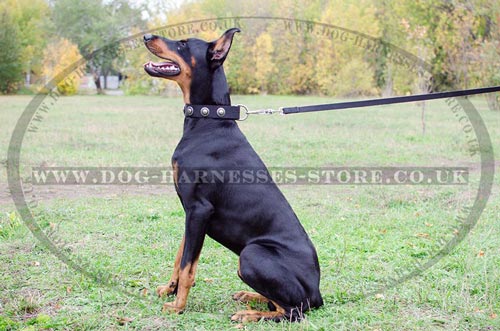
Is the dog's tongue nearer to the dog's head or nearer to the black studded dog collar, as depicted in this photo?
the dog's head

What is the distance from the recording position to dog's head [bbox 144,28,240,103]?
3588 millimetres

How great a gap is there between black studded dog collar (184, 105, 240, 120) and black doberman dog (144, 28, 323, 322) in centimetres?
2

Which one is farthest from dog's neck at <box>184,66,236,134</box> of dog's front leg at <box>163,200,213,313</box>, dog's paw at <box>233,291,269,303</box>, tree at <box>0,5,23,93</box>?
tree at <box>0,5,23,93</box>

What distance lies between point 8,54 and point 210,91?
105ft

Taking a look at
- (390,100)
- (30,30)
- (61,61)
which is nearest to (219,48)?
(390,100)

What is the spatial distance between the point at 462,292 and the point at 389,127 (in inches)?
506

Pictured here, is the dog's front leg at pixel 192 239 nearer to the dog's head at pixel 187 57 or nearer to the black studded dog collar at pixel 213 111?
the black studded dog collar at pixel 213 111

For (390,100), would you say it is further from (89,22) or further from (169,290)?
(89,22)

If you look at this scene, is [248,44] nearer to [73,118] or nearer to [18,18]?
[18,18]

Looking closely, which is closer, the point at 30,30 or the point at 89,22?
the point at 30,30

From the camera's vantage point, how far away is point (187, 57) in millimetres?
3621

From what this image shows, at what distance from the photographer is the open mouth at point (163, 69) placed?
357 centimetres

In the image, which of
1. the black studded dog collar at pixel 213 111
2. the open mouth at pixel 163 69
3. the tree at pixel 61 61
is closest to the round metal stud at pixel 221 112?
the black studded dog collar at pixel 213 111

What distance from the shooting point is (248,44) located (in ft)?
120
